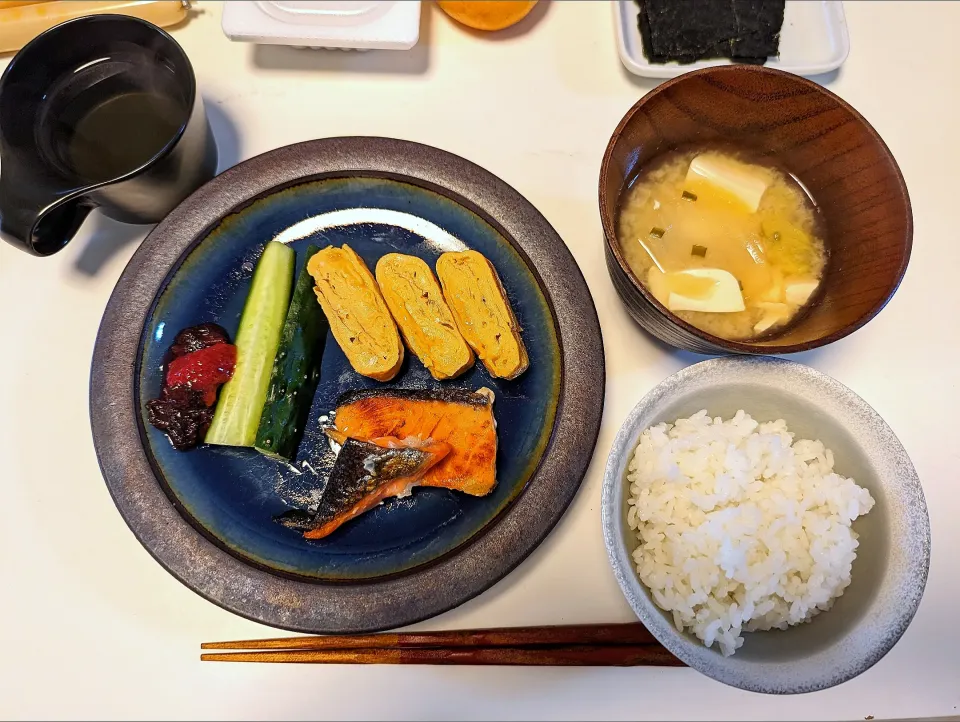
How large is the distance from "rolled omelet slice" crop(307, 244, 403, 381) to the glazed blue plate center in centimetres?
6

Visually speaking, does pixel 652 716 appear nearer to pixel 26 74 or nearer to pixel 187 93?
pixel 187 93

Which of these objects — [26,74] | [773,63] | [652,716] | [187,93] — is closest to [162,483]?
[187,93]

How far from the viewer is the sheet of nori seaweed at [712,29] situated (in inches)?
73.7

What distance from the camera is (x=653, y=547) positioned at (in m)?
1.42

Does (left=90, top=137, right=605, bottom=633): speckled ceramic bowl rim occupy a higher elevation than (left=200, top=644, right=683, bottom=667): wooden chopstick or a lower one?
higher

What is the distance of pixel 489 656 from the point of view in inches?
60.4

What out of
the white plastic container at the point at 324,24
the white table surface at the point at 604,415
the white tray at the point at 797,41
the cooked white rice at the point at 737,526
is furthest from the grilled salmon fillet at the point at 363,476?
the white tray at the point at 797,41

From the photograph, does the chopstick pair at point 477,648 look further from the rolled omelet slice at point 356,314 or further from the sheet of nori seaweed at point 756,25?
the sheet of nori seaweed at point 756,25

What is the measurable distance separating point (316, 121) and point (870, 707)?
223 cm

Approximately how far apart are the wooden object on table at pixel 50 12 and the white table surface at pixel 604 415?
116 mm

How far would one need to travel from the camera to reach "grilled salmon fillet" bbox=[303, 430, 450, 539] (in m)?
1.46

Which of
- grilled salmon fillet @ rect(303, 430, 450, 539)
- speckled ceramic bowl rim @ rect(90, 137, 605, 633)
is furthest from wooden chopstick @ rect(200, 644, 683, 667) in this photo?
grilled salmon fillet @ rect(303, 430, 450, 539)

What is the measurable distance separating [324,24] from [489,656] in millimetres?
1772

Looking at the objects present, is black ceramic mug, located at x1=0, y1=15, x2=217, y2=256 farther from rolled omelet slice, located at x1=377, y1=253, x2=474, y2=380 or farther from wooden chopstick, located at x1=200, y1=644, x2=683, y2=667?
wooden chopstick, located at x1=200, y1=644, x2=683, y2=667
